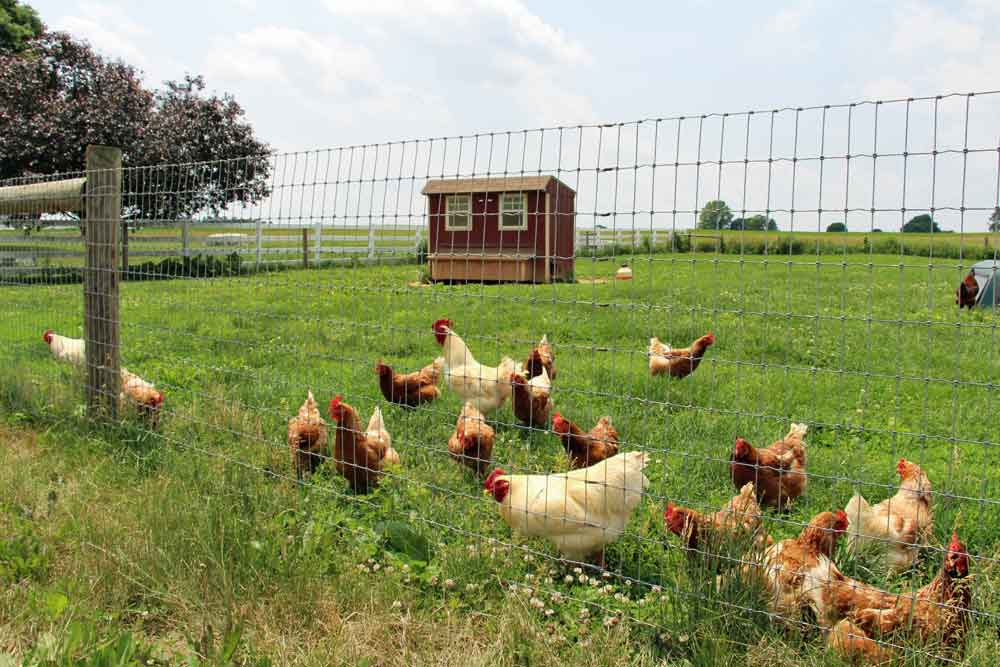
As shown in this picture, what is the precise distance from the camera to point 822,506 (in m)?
4.02

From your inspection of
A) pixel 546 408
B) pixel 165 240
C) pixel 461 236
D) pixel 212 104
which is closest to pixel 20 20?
pixel 212 104

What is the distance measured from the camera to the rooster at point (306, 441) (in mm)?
4406

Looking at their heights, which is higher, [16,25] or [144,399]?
[16,25]

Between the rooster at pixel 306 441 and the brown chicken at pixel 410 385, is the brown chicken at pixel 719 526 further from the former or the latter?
the brown chicken at pixel 410 385

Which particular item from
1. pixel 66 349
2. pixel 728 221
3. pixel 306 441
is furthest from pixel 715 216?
pixel 66 349

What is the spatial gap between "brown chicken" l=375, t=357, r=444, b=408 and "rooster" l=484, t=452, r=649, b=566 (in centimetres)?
179

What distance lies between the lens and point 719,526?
2.97 meters

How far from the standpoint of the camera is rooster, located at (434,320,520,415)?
210 inches

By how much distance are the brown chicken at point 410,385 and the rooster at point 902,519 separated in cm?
271

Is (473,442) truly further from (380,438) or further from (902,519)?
(902,519)

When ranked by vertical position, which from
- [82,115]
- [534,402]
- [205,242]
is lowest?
[534,402]

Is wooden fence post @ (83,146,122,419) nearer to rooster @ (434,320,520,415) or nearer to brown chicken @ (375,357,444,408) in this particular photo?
brown chicken @ (375,357,444,408)

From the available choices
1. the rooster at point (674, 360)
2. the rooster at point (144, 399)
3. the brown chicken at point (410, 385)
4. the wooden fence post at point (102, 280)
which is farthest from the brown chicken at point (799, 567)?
the wooden fence post at point (102, 280)

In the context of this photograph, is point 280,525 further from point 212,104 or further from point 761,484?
point 212,104
